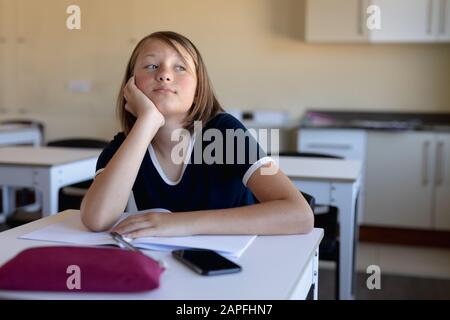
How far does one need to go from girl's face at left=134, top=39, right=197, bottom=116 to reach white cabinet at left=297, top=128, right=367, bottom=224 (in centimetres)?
269

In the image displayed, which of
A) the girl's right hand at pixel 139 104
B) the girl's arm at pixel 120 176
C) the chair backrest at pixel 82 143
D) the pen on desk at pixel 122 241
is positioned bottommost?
the chair backrest at pixel 82 143

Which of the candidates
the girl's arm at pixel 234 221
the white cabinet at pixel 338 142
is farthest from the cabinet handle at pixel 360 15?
the girl's arm at pixel 234 221

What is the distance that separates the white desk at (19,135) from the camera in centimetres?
420

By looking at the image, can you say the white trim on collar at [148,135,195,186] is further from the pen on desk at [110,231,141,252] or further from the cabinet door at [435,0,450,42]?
the cabinet door at [435,0,450,42]

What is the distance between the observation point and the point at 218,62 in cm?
480

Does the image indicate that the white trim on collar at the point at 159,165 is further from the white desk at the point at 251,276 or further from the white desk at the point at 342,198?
the white desk at the point at 342,198

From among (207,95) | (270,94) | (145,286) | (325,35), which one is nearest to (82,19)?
(270,94)

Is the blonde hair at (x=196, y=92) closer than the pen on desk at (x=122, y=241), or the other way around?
the pen on desk at (x=122, y=241)

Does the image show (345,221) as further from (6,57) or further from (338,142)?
(6,57)

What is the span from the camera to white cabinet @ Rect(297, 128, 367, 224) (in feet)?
13.6

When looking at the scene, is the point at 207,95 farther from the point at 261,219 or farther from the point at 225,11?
the point at 225,11

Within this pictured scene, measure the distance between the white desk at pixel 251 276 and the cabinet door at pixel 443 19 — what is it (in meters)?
3.21

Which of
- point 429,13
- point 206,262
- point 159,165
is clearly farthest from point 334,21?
point 206,262

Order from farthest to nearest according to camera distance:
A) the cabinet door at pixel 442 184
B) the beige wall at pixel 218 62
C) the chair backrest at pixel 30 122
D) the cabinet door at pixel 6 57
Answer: the cabinet door at pixel 6 57 < the chair backrest at pixel 30 122 < the beige wall at pixel 218 62 < the cabinet door at pixel 442 184
